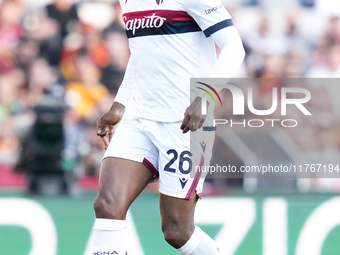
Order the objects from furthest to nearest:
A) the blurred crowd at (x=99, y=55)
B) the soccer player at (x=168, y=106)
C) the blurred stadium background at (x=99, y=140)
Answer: the blurred crowd at (x=99, y=55), the blurred stadium background at (x=99, y=140), the soccer player at (x=168, y=106)

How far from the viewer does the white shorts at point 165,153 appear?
3.07 m

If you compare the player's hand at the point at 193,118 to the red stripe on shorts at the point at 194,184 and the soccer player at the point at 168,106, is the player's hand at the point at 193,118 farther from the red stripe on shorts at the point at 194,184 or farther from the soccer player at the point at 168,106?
the red stripe on shorts at the point at 194,184

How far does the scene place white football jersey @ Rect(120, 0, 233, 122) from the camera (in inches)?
120

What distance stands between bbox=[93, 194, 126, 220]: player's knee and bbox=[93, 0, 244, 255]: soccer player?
9 cm

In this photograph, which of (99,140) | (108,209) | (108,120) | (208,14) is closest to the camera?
(108,209)

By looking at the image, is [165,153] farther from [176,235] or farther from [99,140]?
[99,140]

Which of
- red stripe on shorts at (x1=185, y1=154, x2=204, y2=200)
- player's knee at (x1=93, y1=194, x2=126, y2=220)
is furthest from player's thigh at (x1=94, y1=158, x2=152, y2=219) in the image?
red stripe on shorts at (x1=185, y1=154, x2=204, y2=200)

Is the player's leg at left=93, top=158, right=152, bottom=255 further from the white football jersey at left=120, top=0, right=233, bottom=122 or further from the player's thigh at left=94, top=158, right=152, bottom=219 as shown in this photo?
the white football jersey at left=120, top=0, right=233, bottom=122

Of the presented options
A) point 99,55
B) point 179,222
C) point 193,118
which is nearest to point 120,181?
point 179,222

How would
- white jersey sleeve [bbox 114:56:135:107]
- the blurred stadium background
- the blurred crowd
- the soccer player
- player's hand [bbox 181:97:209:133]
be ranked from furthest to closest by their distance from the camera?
the blurred crowd < the blurred stadium background < white jersey sleeve [bbox 114:56:135:107] < the soccer player < player's hand [bbox 181:97:209:133]

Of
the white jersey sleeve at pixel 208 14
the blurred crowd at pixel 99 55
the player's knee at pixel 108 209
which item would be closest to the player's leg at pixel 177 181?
the player's knee at pixel 108 209

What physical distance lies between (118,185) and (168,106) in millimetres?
528

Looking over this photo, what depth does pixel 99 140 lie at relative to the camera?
241 inches

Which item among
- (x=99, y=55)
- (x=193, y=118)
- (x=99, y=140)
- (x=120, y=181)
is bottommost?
(x=99, y=140)
